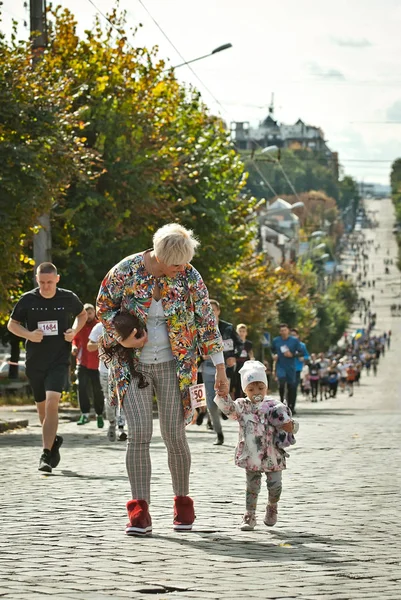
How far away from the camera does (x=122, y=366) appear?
28.0 feet

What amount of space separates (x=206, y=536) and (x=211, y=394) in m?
9.57

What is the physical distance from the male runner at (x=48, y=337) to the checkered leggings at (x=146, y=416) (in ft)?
13.5

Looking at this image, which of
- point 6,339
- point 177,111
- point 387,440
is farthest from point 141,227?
point 387,440

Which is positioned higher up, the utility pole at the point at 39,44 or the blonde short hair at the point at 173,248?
Result: the utility pole at the point at 39,44

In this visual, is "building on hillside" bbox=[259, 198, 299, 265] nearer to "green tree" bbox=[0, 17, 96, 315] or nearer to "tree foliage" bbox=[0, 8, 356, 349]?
"tree foliage" bbox=[0, 8, 356, 349]

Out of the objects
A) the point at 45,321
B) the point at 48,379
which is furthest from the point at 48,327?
the point at 48,379

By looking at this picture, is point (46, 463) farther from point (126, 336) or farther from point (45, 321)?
point (126, 336)

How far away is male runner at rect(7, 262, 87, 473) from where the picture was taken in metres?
12.7

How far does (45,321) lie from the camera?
1274 cm

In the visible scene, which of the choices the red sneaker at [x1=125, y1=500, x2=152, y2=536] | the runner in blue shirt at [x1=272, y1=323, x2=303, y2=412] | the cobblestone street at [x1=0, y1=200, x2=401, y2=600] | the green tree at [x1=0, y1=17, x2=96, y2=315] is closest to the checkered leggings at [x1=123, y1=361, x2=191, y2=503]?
the red sneaker at [x1=125, y1=500, x2=152, y2=536]

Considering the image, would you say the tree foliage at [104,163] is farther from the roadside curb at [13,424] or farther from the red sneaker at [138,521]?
the red sneaker at [138,521]

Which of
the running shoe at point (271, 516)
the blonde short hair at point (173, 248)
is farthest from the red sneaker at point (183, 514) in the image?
the blonde short hair at point (173, 248)

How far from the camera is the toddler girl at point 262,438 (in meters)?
8.99

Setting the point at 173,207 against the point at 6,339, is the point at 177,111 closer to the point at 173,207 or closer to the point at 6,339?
the point at 173,207
